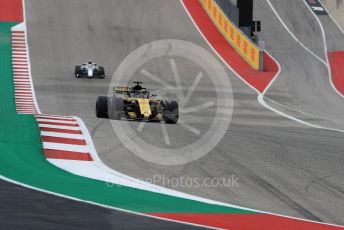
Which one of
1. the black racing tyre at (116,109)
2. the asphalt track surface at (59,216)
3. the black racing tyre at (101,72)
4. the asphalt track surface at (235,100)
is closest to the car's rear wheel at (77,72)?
the asphalt track surface at (235,100)

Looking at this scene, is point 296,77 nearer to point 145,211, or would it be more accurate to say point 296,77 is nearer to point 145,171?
point 145,171

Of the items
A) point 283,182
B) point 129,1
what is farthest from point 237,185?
Result: point 129,1

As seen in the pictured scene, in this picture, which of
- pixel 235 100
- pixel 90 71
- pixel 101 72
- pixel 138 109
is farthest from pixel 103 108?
pixel 101 72

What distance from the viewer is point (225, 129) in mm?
19328

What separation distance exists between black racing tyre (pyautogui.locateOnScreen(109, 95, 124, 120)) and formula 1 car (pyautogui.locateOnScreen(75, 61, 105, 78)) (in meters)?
10.4

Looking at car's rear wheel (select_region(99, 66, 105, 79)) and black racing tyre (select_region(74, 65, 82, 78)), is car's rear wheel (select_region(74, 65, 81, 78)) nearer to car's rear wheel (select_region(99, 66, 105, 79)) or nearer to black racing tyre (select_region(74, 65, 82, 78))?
black racing tyre (select_region(74, 65, 82, 78))

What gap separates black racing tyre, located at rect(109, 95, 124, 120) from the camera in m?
19.5

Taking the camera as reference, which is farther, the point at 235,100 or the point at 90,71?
the point at 90,71

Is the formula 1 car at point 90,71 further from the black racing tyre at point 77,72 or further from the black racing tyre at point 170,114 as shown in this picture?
the black racing tyre at point 170,114

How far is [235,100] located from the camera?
2759 cm

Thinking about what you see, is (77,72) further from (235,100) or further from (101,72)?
(235,100)

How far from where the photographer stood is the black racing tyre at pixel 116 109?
19531 mm

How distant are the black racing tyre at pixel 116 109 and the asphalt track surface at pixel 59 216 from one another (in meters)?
9.26

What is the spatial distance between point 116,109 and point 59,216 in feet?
34.4
